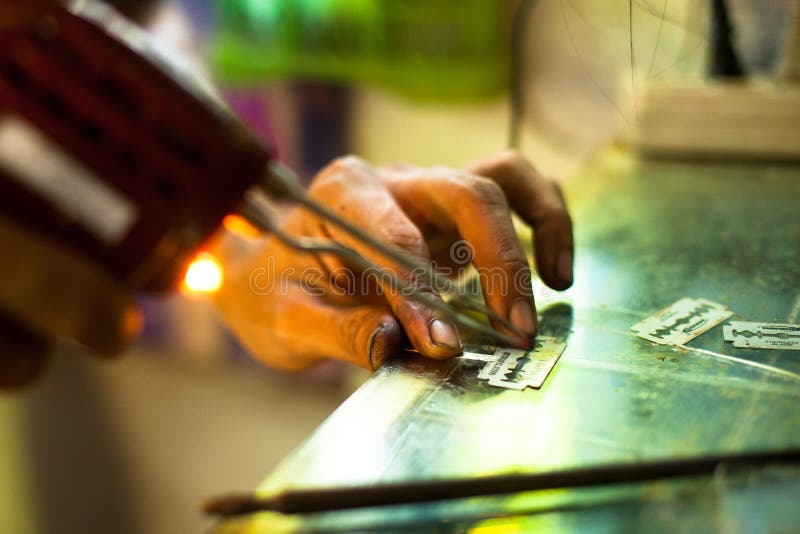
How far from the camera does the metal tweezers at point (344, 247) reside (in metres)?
0.54

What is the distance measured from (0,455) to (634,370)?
226 centimetres

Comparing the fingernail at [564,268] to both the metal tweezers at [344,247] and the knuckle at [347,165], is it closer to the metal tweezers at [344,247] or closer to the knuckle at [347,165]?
the metal tweezers at [344,247]

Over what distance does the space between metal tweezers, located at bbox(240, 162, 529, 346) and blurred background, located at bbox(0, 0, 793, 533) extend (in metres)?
0.44

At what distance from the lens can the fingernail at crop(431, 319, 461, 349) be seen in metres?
0.66

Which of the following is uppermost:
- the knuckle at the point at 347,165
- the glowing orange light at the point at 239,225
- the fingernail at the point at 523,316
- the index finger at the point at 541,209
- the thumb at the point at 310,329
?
the glowing orange light at the point at 239,225

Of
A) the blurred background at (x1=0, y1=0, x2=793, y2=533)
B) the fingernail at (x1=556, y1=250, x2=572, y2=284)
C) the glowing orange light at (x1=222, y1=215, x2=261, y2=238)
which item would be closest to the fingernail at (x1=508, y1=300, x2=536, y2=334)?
the fingernail at (x1=556, y1=250, x2=572, y2=284)

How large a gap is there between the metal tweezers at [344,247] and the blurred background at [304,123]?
1.44 feet

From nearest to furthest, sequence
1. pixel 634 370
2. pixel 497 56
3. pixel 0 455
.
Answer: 1. pixel 634 370
2. pixel 497 56
3. pixel 0 455

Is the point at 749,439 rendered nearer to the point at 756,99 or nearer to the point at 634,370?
the point at 634,370

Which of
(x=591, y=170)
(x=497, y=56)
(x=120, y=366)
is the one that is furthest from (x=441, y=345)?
(x=120, y=366)

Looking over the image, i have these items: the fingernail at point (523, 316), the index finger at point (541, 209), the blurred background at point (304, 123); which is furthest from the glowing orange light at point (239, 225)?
the blurred background at point (304, 123)

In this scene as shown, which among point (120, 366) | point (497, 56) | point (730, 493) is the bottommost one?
point (120, 366)

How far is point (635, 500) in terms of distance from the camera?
464 mm

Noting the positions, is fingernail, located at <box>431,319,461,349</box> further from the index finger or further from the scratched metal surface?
the index finger
